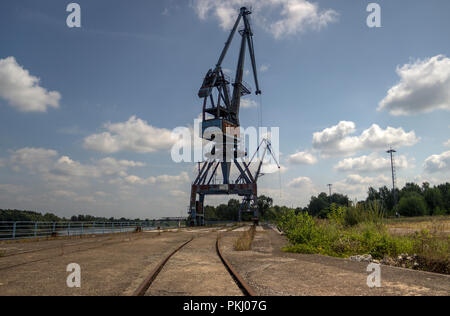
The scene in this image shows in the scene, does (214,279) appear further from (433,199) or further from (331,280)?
(433,199)

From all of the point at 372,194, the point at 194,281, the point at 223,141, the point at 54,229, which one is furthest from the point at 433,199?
the point at 194,281

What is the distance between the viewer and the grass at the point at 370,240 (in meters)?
8.12

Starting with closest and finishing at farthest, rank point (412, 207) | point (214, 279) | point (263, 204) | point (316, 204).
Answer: point (214, 279)
point (412, 207)
point (263, 204)
point (316, 204)

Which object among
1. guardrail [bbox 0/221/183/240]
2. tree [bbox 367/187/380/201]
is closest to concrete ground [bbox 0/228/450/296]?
guardrail [bbox 0/221/183/240]

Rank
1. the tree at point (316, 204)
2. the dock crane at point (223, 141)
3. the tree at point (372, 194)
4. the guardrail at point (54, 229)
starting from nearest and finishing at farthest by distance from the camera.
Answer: the guardrail at point (54, 229)
the dock crane at point (223, 141)
the tree at point (372, 194)
the tree at point (316, 204)

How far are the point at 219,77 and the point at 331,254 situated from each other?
43.1 meters

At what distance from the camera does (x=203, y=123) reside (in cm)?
4719

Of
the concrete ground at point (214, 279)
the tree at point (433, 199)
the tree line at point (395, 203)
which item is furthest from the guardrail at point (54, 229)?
the tree at point (433, 199)

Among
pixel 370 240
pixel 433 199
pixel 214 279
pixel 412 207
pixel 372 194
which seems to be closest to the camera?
pixel 214 279

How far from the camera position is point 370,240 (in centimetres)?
1013

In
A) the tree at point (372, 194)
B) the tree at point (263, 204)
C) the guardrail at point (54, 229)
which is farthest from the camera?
the tree at point (372, 194)

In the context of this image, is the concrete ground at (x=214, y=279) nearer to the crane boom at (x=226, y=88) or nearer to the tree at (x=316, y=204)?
the crane boom at (x=226, y=88)
